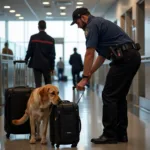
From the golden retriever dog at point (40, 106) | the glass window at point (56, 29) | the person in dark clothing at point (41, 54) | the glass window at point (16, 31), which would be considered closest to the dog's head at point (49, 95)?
the golden retriever dog at point (40, 106)

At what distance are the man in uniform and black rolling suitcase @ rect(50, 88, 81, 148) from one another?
26 centimetres

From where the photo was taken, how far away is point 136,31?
29.9 feet

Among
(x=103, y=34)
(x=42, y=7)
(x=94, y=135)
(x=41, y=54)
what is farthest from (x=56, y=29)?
(x=103, y=34)

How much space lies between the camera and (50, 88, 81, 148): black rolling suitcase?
3641 millimetres

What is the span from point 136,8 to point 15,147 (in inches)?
255

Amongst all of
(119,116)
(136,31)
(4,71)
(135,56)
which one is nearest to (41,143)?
(119,116)

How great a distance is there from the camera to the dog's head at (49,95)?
366 cm

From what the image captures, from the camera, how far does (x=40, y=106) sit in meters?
3.76

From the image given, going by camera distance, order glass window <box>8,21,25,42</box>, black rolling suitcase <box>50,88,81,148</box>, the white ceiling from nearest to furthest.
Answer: black rolling suitcase <box>50,88,81,148</box>, the white ceiling, glass window <box>8,21,25,42</box>

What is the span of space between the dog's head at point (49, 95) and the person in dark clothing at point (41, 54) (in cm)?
200

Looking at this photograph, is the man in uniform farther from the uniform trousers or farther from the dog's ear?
the dog's ear

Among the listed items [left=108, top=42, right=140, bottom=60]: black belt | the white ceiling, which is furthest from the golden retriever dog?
the white ceiling

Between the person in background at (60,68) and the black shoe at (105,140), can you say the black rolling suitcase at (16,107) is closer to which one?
the black shoe at (105,140)

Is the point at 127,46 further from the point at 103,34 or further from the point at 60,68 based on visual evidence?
the point at 60,68
